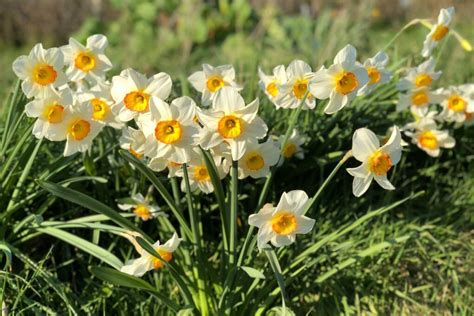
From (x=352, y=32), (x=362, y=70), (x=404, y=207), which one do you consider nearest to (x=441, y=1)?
(x=352, y=32)

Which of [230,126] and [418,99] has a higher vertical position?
[230,126]

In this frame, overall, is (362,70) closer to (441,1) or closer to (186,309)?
(186,309)

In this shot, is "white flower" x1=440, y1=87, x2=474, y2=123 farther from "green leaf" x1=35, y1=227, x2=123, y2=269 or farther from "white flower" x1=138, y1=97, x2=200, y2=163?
"green leaf" x1=35, y1=227, x2=123, y2=269

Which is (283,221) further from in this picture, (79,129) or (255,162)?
(79,129)

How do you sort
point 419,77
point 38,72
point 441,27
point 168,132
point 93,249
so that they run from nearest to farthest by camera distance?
point 168,132, point 38,72, point 93,249, point 441,27, point 419,77

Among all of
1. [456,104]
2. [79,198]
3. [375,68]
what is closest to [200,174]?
[79,198]

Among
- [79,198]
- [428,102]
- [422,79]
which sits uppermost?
[79,198]
